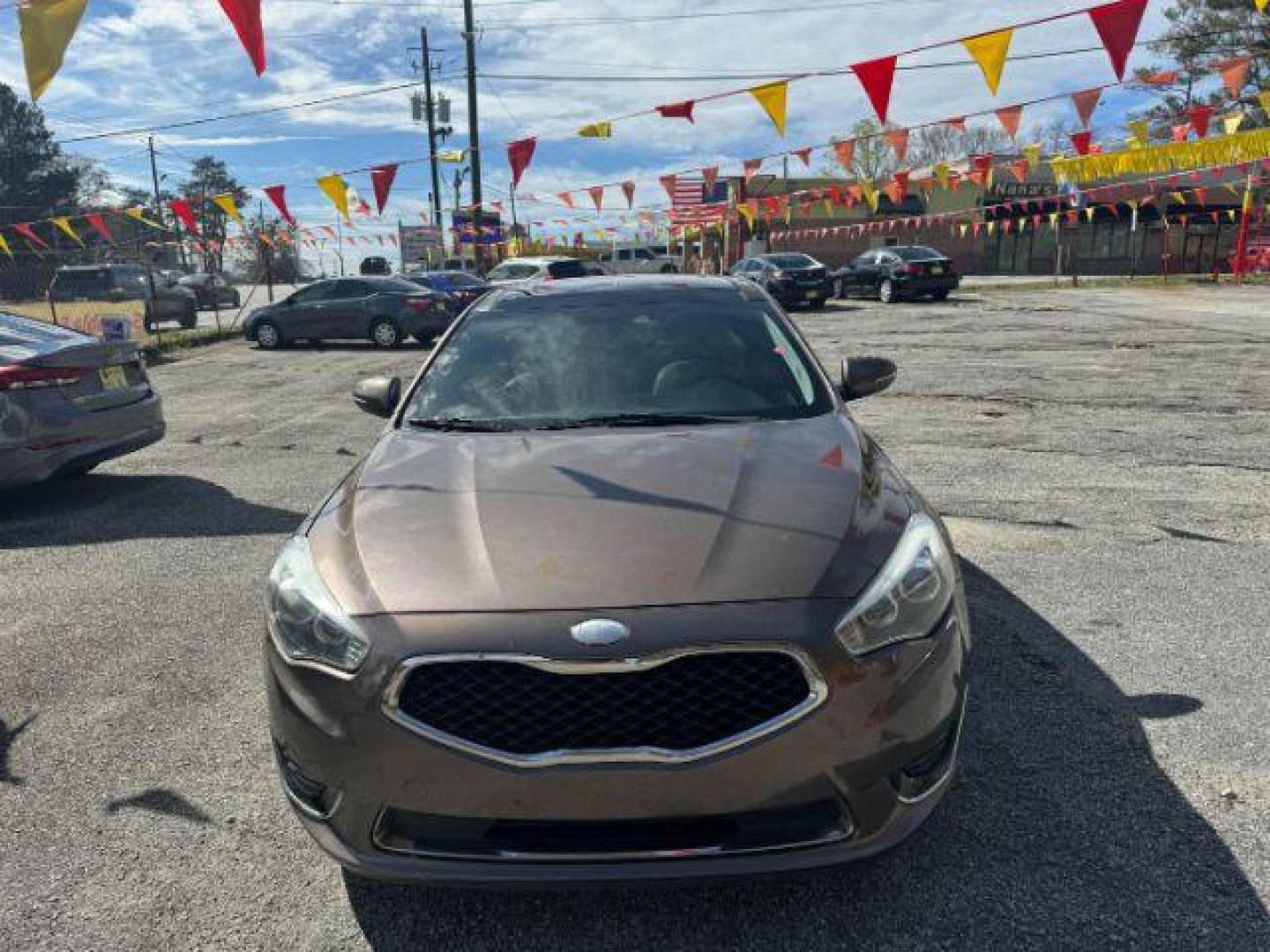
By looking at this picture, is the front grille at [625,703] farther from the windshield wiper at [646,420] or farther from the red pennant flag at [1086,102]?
the red pennant flag at [1086,102]

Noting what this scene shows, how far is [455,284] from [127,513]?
1632cm

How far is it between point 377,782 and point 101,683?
2263 millimetres

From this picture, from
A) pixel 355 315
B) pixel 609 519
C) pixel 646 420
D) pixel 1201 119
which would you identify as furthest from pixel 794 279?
pixel 609 519

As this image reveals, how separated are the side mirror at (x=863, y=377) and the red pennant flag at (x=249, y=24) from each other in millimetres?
4906

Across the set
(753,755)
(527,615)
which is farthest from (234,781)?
(753,755)

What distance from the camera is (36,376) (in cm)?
564

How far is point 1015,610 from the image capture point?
3922mm

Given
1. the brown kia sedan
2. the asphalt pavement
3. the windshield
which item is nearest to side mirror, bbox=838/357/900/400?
the windshield

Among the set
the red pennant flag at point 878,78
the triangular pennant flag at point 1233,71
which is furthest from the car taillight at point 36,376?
the triangular pennant flag at point 1233,71

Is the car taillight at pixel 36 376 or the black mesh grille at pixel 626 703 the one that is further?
the car taillight at pixel 36 376

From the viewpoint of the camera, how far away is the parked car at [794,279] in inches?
899

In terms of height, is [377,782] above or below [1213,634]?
above

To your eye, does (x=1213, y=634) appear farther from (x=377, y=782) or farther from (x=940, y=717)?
(x=377, y=782)

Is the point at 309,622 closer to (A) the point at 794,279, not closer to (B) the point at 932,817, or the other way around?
(B) the point at 932,817
